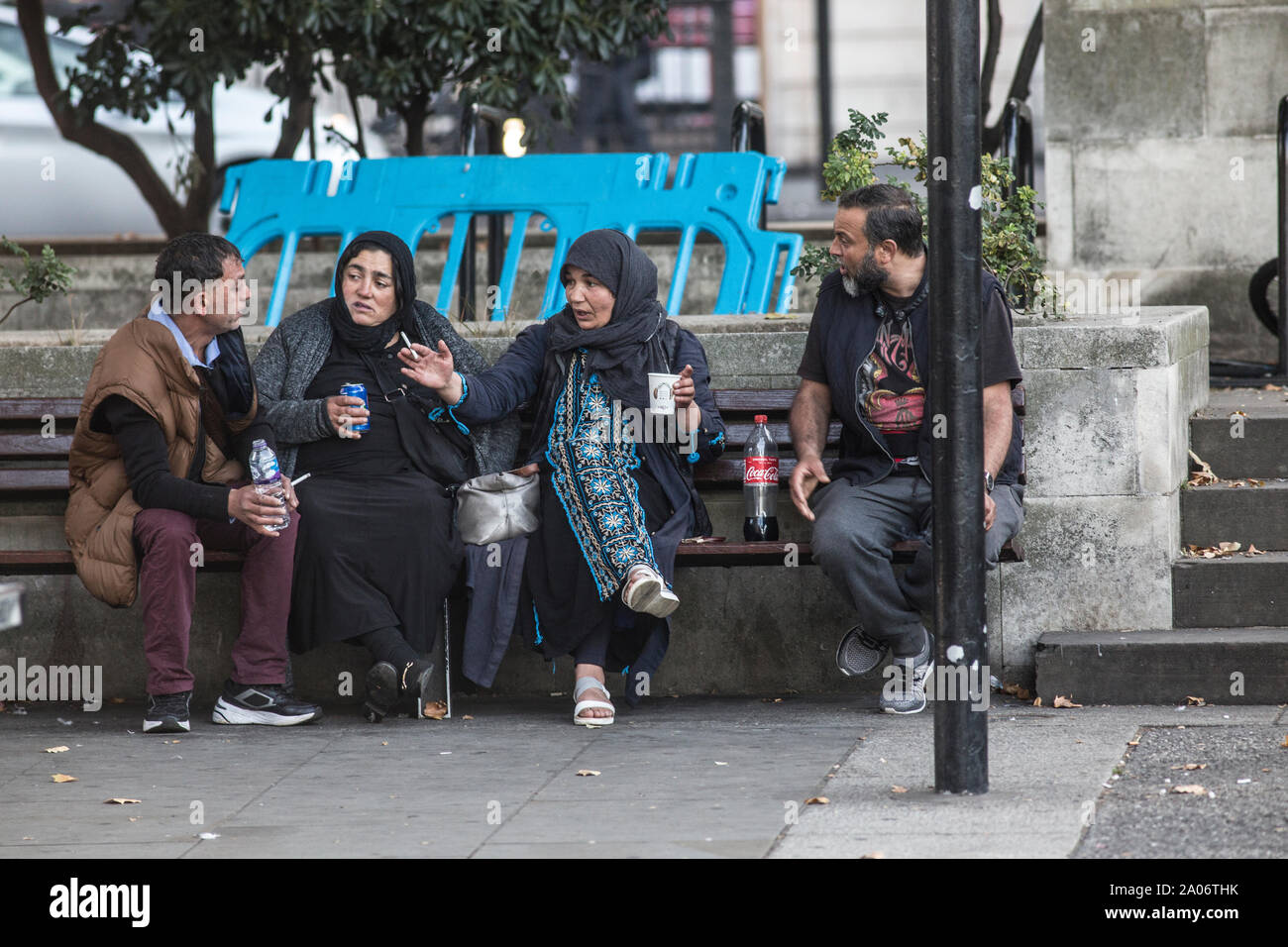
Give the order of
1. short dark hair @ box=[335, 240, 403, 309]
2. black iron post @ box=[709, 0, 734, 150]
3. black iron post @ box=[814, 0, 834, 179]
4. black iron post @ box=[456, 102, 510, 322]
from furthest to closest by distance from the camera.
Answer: black iron post @ box=[709, 0, 734, 150]
black iron post @ box=[814, 0, 834, 179]
black iron post @ box=[456, 102, 510, 322]
short dark hair @ box=[335, 240, 403, 309]

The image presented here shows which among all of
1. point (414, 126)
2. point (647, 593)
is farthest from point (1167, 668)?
point (414, 126)

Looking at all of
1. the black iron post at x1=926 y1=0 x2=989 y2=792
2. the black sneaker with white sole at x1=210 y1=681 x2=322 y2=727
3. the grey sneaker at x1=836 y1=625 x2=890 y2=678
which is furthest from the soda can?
the black iron post at x1=926 y1=0 x2=989 y2=792

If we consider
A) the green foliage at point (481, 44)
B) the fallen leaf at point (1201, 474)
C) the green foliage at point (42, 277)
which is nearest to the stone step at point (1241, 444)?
the fallen leaf at point (1201, 474)

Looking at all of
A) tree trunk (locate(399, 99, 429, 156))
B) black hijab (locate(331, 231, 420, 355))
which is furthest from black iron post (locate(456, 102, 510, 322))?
black hijab (locate(331, 231, 420, 355))

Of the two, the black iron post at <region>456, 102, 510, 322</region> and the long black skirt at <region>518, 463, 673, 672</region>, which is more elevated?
the black iron post at <region>456, 102, 510, 322</region>

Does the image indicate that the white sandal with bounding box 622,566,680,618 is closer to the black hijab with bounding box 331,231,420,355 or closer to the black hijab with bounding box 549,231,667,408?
the black hijab with bounding box 549,231,667,408

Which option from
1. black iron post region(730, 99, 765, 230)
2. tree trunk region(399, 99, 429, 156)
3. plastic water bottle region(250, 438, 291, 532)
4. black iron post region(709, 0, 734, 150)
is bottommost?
plastic water bottle region(250, 438, 291, 532)

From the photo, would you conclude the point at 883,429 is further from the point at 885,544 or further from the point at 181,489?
the point at 181,489

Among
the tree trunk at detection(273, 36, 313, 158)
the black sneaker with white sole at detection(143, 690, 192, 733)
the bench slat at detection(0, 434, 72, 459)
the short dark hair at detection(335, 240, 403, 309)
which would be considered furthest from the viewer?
the tree trunk at detection(273, 36, 313, 158)

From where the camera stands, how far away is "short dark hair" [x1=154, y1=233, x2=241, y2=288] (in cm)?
622

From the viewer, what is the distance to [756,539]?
646cm

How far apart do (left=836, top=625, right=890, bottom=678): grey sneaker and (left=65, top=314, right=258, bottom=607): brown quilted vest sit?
2.18 meters

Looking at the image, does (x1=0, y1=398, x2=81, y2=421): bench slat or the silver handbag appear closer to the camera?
the silver handbag
